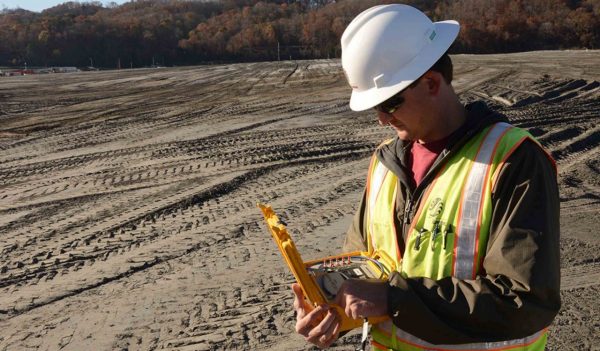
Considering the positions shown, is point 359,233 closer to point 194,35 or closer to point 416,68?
point 416,68

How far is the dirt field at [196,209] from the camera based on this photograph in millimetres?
4371

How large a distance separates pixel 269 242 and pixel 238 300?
124 cm

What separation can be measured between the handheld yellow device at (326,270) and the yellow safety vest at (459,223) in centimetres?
14

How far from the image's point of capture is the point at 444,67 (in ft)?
5.92

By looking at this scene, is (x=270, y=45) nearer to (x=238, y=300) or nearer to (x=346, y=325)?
(x=238, y=300)

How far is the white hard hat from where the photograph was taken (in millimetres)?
1771

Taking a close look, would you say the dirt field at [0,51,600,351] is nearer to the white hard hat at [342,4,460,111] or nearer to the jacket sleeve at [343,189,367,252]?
the jacket sleeve at [343,189,367,252]

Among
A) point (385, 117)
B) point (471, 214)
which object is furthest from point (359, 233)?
point (471, 214)

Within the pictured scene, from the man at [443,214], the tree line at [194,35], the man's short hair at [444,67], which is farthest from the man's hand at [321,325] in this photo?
the tree line at [194,35]

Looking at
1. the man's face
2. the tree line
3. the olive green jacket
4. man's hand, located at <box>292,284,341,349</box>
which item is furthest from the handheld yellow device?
the tree line

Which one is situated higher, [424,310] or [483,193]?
[483,193]

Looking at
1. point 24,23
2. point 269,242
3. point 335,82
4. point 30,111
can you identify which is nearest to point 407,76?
point 269,242

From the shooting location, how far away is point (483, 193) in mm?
1627

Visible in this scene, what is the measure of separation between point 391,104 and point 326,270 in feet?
1.91
